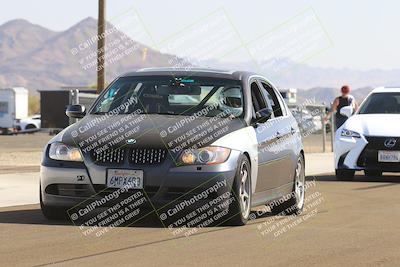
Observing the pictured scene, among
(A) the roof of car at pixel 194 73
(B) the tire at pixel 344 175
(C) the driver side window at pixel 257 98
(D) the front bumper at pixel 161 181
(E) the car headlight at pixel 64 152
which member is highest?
(A) the roof of car at pixel 194 73

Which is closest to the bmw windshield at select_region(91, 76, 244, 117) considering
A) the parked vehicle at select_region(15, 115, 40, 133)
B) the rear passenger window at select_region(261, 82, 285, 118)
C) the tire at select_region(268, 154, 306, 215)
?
the rear passenger window at select_region(261, 82, 285, 118)

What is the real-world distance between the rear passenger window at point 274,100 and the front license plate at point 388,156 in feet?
16.9

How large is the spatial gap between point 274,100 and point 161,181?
299 cm

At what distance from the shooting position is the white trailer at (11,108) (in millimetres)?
62875

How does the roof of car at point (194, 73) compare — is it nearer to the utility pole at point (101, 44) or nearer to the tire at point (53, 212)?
the tire at point (53, 212)

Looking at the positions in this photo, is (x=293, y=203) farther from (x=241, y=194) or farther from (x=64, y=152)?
(x=64, y=152)

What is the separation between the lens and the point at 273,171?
1196cm

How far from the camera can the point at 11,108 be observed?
62.7 m

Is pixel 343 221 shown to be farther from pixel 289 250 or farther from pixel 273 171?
pixel 289 250

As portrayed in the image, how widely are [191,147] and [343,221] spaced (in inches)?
79.5

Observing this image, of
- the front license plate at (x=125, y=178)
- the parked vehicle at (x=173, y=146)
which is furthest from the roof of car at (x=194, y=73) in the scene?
the front license plate at (x=125, y=178)

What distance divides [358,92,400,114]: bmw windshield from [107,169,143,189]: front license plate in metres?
9.25

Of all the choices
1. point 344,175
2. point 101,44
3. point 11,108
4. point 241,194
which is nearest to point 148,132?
point 241,194

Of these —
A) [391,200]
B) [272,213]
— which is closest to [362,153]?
[391,200]
